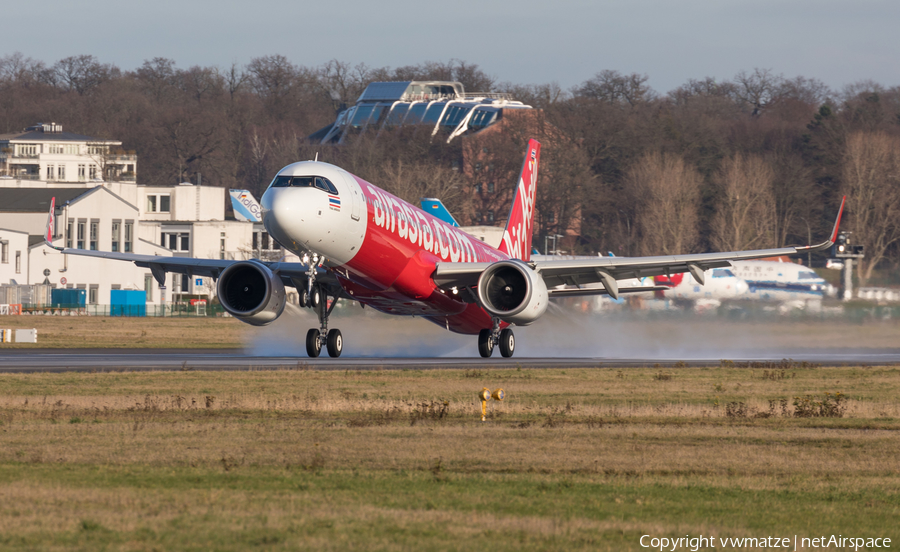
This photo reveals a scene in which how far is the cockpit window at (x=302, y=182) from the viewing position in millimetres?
30328

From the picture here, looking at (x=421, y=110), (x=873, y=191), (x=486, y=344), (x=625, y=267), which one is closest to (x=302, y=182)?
(x=486, y=344)

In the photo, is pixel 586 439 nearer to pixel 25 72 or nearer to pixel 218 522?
pixel 218 522

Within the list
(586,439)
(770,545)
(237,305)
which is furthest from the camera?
(237,305)

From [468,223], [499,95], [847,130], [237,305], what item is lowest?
[237,305]

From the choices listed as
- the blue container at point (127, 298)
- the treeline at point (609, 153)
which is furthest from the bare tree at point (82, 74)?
the blue container at point (127, 298)

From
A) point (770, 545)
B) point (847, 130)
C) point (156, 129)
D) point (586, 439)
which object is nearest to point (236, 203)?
point (156, 129)

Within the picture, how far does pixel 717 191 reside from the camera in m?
133

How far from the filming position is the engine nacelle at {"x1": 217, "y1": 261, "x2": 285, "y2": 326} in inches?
1419

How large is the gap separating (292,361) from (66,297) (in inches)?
2349

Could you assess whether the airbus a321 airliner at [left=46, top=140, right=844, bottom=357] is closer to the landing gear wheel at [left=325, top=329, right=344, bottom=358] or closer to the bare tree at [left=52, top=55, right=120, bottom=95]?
the landing gear wheel at [left=325, top=329, right=344, bottom=358]

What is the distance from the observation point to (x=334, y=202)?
3055cm

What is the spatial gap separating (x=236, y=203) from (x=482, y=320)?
85.6 m

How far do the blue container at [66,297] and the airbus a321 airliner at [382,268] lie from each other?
180ft

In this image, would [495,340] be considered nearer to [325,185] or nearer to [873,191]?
[325,185]
